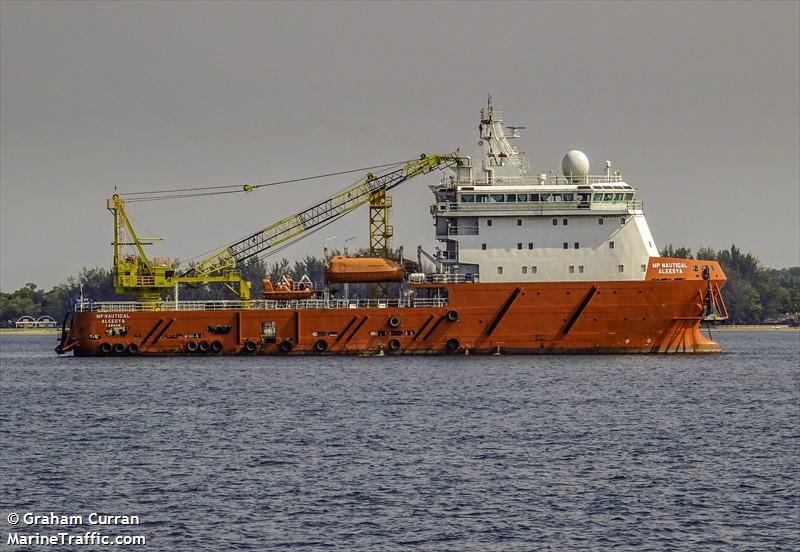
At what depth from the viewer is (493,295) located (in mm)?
60125

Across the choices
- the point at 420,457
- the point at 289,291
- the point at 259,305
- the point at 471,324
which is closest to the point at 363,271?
the point at 289,291

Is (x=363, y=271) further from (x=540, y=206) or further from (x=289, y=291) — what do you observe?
(x=540, y=206)

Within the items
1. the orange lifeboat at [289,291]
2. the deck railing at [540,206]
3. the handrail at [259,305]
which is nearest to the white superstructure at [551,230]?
the deck railing at [540,206]

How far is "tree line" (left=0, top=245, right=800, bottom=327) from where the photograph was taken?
503ft

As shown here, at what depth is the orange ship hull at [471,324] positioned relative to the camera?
59.0 m

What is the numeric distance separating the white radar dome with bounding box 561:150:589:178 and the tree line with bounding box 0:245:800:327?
246 ft

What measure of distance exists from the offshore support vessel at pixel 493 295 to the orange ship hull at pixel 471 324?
1.9 inches

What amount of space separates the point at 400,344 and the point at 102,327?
48.2 feet

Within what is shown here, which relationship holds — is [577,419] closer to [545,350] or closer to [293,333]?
[545,350]

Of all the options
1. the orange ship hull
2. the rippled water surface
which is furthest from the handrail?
the rippled water surface

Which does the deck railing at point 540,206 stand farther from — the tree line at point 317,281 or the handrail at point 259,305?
the tree line at point 317,281

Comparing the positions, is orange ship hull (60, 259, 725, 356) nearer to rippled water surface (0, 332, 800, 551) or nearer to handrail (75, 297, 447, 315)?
handrail (75, 297, 447, 315)

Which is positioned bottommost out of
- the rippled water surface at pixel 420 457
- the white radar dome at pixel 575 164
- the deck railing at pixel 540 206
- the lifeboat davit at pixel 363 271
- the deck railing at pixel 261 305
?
the rippled water surface at pixel 420 457

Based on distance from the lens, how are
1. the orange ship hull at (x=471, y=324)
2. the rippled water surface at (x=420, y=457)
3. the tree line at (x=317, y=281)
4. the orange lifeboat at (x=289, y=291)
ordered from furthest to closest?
1. the tree line at (x=317, y=281)
2. the orange lifeboat at (x=289, y=291)
3. the orange ship hull at (x=471, y=324)
4. the rippled water surface at (x=420, y=457)
